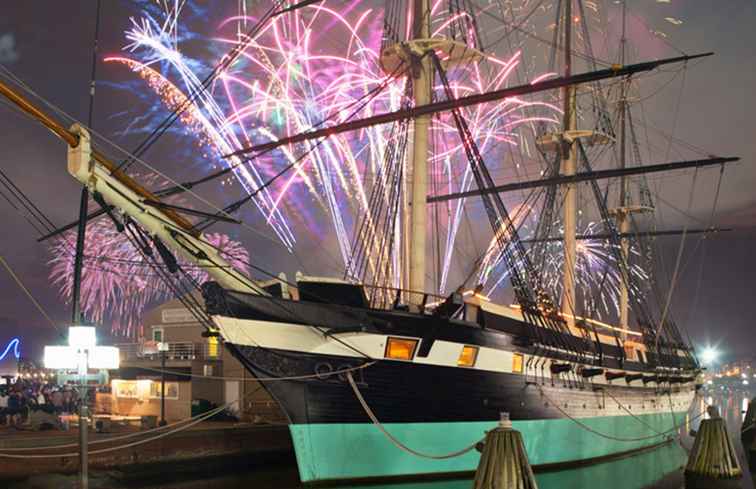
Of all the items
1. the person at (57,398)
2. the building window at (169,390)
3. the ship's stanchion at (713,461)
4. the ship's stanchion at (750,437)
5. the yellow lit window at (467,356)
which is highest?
the yellow lit window at (467,356)

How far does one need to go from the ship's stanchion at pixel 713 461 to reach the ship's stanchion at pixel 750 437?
9.26 metres

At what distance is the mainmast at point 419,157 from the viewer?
22188mm

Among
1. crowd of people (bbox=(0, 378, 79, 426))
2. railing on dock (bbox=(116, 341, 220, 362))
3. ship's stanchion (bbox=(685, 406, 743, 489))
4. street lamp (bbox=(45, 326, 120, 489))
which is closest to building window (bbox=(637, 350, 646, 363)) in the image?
ship's stanchion (bbox=(685, 406, 743, 489))

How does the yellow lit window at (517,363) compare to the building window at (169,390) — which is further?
the building window at (169,390)

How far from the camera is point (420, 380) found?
61.6 feet

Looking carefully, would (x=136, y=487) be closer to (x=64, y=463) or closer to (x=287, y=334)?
(x=64, y=463)

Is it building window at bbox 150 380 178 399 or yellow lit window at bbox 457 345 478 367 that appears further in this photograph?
building window at bbox 150 380 178 399

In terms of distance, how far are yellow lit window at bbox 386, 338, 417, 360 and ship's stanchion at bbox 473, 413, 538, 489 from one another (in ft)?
18.1

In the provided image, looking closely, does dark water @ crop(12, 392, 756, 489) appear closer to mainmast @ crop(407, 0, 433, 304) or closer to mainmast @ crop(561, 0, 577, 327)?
mainmast @ crop(407, 0, 433, 304)

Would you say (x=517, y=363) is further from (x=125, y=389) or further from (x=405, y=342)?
(x=125, y=389)

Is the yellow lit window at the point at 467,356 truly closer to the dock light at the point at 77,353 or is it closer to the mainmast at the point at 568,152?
the dock light at the point at 77,353

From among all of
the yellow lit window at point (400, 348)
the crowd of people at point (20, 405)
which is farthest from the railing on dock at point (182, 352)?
the yellow lit window at point (400, 348)

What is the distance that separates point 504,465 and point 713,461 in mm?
10946

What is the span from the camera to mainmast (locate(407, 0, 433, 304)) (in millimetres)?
22188
